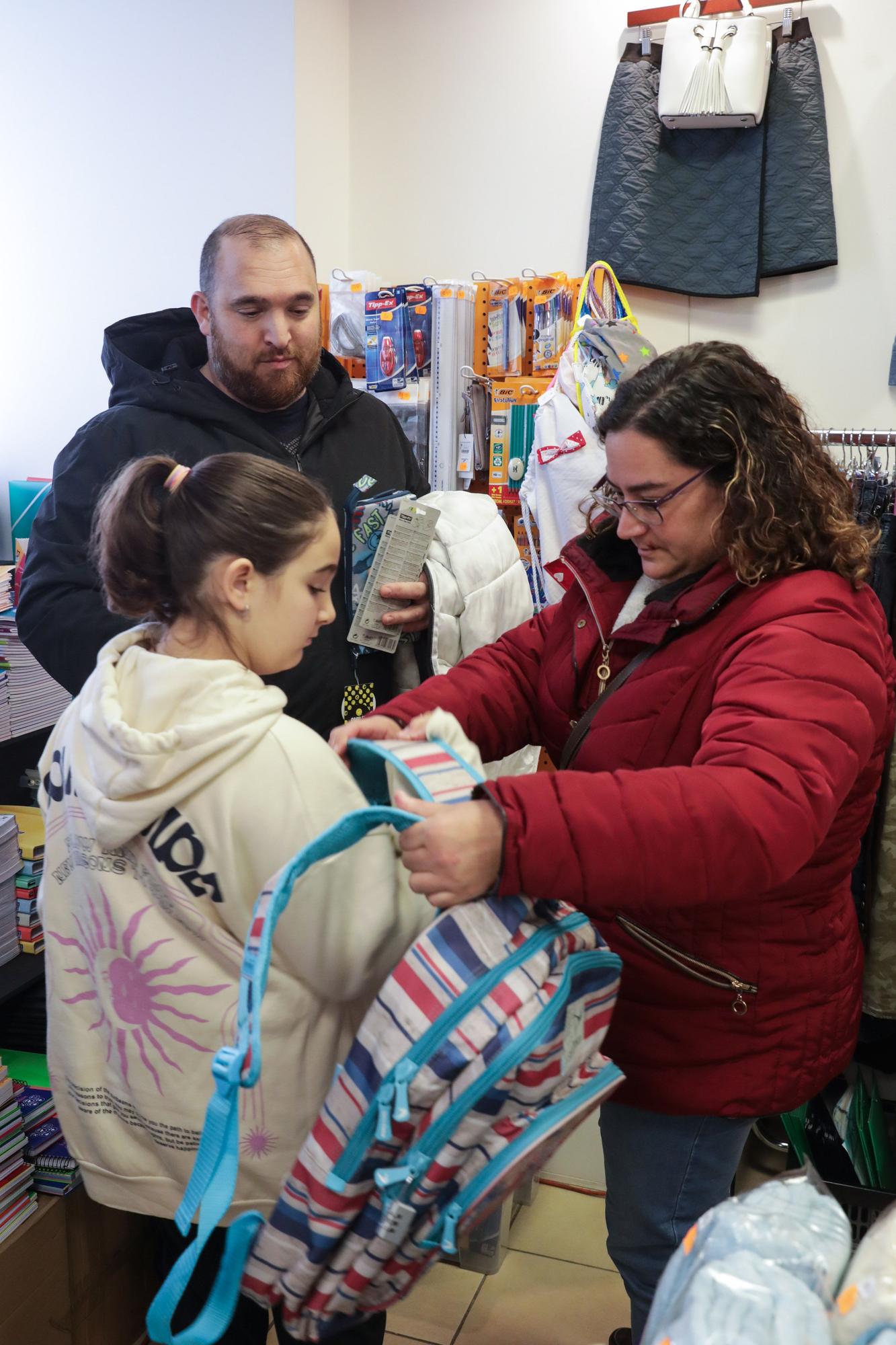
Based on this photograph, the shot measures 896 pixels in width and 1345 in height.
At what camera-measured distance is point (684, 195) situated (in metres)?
3.73

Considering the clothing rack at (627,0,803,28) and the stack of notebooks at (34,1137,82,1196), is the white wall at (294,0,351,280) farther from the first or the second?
the stack of notebooks at (34,1137,82,1196)

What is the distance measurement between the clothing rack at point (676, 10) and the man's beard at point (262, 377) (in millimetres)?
2474

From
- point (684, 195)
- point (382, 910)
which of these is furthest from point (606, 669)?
point (684, 195)

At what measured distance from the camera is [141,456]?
179cm

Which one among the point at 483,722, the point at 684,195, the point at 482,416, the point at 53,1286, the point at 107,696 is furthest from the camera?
the point at 684,195

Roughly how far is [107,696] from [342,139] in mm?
3664

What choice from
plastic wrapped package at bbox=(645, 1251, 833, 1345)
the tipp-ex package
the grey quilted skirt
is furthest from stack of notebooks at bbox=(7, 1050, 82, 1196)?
the grey quilted skirt

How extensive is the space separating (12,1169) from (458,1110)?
1.31 meters

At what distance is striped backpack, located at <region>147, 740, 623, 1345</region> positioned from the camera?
0.83m

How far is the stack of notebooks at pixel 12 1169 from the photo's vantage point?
5.85ft

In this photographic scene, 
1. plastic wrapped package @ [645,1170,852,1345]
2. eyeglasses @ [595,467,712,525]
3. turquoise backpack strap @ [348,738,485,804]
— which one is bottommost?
plastic wrapped package @ [645,1170,852,1345]

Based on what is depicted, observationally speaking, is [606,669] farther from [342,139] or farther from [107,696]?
[342,139]

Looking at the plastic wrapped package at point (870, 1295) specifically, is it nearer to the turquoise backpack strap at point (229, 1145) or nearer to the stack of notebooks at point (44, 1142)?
the turquoise backpack strap at point (229, 1145)

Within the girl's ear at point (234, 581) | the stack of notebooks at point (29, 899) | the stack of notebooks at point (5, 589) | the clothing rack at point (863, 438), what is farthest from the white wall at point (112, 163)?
the girl's ear at point (234, 581)
